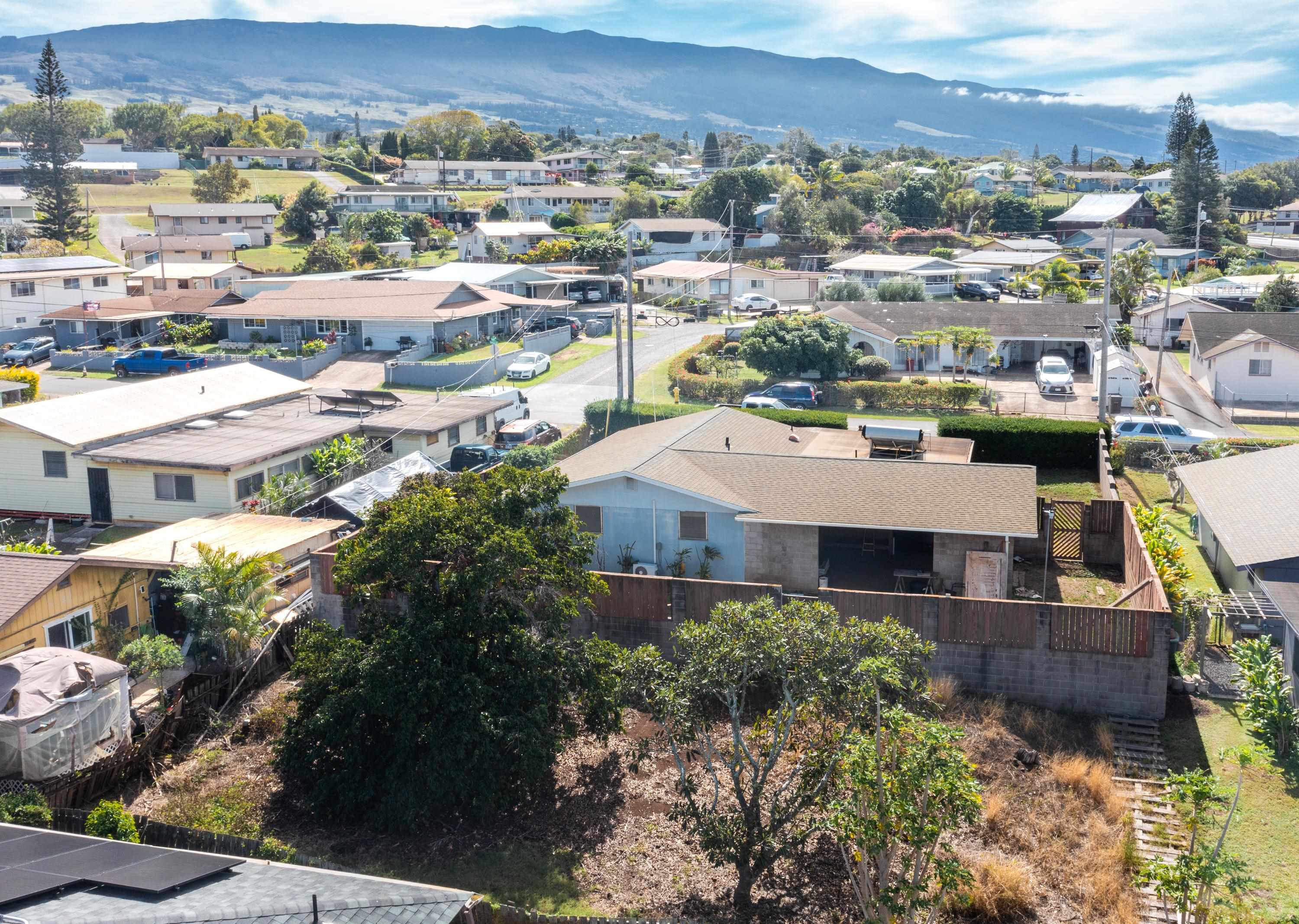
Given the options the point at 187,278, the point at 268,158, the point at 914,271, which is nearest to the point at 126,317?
the point at 187,278

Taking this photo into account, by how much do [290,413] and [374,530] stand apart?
21.7m

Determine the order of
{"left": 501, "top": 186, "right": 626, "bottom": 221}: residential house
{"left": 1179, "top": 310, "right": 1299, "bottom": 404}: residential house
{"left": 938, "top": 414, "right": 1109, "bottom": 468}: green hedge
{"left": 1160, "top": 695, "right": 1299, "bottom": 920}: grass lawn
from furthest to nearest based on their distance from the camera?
1. {"left": 501, "top": 186, "right": 626, "bottom": 221}: residential house
2. {"left": 1179, "top": 310, "right": 1299, "bottom": 404}: residential house
3. {"left": 938, "top": 414, "right": 1109, "bottom": 468}: green hedge
4. {"left": 1160, "top": 695, "right": 1299, "bottom": 920}: grass lawn

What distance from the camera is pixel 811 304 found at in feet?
277

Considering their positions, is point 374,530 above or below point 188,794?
above

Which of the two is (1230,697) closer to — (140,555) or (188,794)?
(188,794)

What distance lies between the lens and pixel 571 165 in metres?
190

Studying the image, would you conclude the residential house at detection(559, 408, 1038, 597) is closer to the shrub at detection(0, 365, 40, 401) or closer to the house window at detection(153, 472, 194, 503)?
the house window at detection(153, 472, 194, 503)

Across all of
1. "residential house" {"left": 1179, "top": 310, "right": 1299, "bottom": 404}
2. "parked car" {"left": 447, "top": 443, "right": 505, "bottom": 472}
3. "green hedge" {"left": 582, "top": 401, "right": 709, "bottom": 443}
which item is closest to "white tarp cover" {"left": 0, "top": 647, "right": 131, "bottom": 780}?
"parked car" {"left": 447, "top": 443, "right": 505, "bottom": 472}

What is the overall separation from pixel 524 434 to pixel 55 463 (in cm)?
1584

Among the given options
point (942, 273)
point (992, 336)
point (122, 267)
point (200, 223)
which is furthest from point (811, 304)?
point (200, 223)

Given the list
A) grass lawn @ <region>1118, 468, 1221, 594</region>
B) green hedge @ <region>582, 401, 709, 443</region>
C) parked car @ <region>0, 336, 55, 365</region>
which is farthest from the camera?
parked car @ <region>0, 336, 55, 365</region>

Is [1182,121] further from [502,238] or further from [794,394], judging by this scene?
[794,394]

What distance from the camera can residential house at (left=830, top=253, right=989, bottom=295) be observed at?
8862cm

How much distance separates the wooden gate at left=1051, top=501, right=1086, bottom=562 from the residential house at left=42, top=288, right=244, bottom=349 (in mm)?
56772
